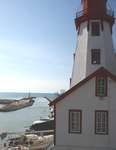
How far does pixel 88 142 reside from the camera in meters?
23.5

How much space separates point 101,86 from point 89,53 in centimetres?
551

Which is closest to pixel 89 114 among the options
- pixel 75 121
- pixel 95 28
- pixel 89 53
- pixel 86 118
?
pixel 86 118

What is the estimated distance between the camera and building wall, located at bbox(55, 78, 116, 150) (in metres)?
23.3

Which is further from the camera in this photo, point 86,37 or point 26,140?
point 26,140

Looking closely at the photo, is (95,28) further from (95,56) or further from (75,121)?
(75,121)

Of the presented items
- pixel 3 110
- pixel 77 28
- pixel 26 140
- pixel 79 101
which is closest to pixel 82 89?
pixel 79 101

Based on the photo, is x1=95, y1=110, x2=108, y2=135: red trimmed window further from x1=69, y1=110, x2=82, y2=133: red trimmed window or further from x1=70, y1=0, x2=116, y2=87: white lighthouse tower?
x1=70, y1=0, x2=116, y2=87: white lighthouse tower

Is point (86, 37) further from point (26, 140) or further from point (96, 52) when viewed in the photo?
point (26, 140)

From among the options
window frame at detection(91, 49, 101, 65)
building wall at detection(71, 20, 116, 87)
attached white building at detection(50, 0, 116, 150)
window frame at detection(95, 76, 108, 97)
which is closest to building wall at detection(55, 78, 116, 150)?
attached white building at detection(50, 0, 116, 150)

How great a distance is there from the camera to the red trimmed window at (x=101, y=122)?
23.3 m

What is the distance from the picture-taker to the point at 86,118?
2339 centimetres

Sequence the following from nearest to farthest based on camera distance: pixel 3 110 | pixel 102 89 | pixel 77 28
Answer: pixel 102 89 → pixel 77 28 → pixel 3 110

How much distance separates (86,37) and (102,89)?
7.18 meters

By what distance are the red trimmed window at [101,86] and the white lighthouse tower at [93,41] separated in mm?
4198
